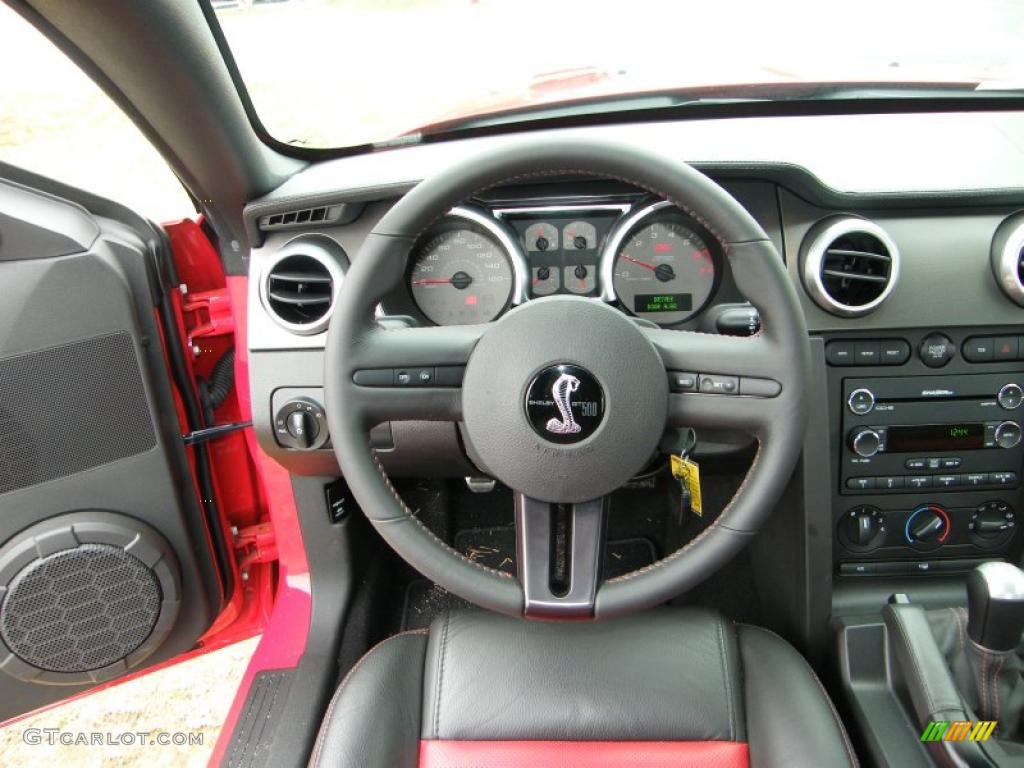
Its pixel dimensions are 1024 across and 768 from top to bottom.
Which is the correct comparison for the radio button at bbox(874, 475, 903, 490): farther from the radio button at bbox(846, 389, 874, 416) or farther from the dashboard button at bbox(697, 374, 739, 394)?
the dashboard button at bbox(697, 374, 739, 394)

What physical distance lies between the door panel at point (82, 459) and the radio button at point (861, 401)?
144cm

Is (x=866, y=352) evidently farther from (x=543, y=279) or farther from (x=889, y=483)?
(x=543, y=279)

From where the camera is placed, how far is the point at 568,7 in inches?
64.1

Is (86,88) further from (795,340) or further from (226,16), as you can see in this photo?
(795,340)

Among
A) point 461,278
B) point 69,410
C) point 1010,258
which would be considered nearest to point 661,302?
point 461,278

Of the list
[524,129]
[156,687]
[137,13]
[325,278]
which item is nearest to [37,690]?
[156,687]

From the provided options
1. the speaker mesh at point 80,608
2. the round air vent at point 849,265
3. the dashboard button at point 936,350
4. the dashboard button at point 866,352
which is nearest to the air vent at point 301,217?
the speaker mesh at point 80,608

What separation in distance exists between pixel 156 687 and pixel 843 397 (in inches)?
75.9

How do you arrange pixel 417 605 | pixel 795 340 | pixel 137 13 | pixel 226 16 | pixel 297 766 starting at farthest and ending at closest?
pixel 417 605
pixel 226 16
pixel 297 766
pixel 137 13
pixel 795 340

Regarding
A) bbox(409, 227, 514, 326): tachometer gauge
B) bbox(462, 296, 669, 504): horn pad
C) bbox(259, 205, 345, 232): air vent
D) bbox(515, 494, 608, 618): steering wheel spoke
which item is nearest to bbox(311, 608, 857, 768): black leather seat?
bbox(515, 494, 608, 618): steering wheel spoke

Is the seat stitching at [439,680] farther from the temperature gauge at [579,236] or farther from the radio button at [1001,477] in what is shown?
the radio button at [1001,477]

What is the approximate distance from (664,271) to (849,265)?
0.35 meters

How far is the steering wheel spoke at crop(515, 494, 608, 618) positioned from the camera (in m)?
1.08

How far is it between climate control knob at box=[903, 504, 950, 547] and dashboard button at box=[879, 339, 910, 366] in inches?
13.1
